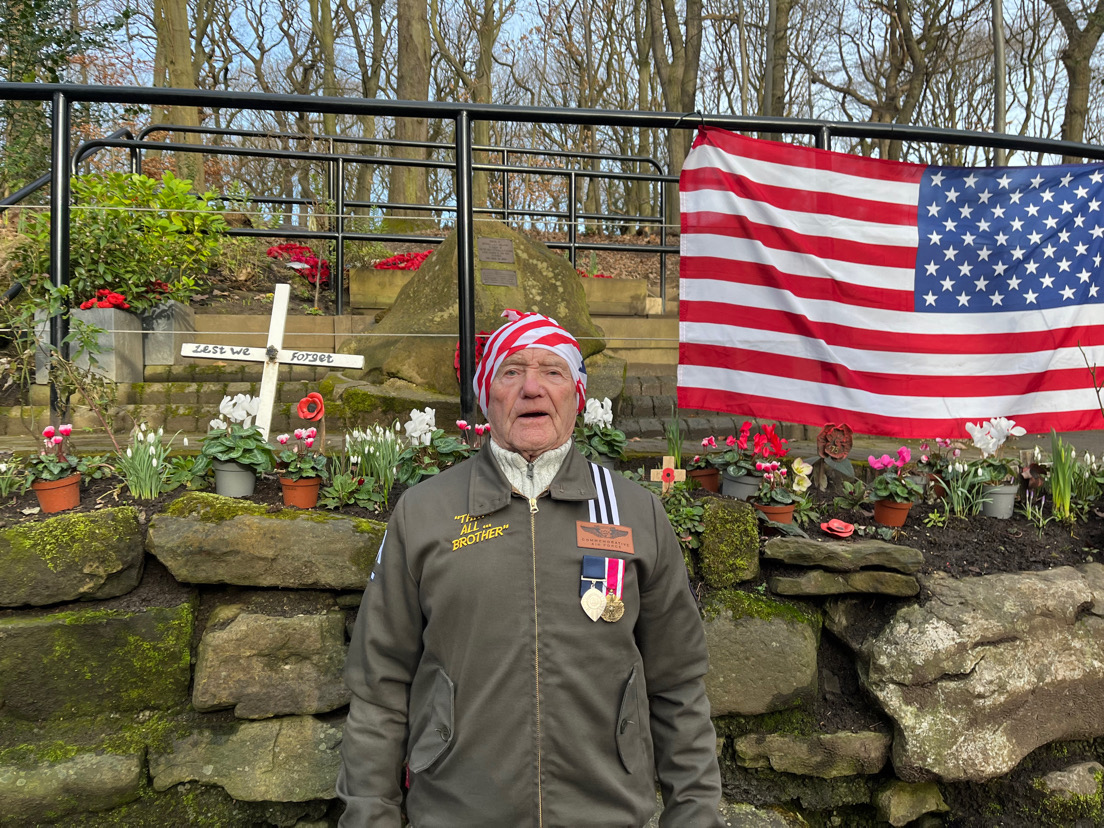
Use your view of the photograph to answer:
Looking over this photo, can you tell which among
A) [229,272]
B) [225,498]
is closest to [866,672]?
[225,498]

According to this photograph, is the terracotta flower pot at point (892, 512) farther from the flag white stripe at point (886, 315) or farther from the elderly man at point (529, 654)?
the elderly man at point (529, 654)

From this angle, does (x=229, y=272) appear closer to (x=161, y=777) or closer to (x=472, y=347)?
(x=472, y=347)

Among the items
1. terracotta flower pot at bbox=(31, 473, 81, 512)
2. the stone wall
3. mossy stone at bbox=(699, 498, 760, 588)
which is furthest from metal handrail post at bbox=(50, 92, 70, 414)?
mossy stone at bbox=(699, 498, 760, 588)

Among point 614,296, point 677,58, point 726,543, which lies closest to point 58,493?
point 726,543

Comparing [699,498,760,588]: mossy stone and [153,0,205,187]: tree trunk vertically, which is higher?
[153,0,205,187]: tree trunk

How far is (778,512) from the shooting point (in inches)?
103

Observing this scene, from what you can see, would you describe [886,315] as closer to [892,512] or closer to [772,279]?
[772,279]

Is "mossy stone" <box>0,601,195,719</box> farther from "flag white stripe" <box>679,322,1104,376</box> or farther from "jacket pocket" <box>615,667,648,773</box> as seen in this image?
"flag white stripe" <box>679,322,1104,376</box>

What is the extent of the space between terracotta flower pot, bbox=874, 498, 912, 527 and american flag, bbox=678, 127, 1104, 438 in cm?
33

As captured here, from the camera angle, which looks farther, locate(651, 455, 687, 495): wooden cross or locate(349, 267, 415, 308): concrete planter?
locate(349, 267, 415, 308): concrete planter

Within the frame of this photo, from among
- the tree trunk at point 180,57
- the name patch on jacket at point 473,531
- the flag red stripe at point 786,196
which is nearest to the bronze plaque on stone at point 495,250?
the flag red stripe at point 786,196

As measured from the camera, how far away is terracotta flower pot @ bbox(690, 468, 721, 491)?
288 centimetres

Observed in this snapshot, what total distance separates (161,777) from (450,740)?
121 centimetres

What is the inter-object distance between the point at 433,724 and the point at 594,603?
409 millimetres
